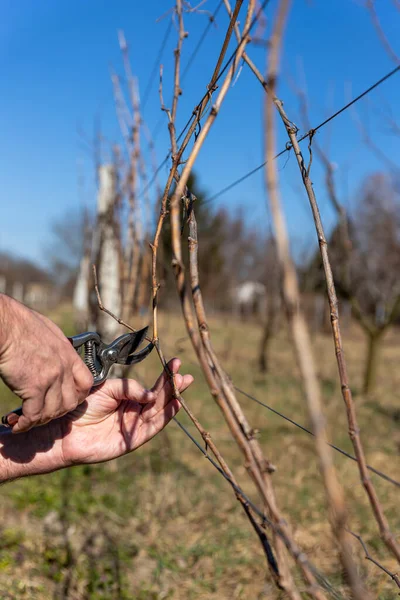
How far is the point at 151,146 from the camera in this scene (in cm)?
499

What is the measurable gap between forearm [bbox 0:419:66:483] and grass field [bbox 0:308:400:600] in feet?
1.84

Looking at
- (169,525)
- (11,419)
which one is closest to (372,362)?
(169,525)

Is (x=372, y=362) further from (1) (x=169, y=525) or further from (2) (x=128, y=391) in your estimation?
(2) (x=128, y=391)

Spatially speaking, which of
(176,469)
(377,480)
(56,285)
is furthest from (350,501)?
(56,285)

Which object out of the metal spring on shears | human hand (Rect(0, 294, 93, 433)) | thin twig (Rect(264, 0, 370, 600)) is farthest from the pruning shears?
thin twig (Rect(264, 0, 370, 600))

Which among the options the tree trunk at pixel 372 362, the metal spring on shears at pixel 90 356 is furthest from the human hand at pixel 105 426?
the tree trunk at pixel 372 362

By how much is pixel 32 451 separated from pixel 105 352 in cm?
47

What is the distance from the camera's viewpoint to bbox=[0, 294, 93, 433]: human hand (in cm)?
126

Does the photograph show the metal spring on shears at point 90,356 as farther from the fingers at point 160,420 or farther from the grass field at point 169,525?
the grass field at point 169,525

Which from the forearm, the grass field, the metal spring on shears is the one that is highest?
the metal spring on shears

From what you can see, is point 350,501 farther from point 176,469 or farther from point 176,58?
point 176,58

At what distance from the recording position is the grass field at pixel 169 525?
3.26m

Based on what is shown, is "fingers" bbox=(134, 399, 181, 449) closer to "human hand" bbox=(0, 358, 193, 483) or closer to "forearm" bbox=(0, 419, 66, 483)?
"human hand" bbox=(0, 358, 193, 483)

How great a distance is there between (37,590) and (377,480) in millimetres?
3518
